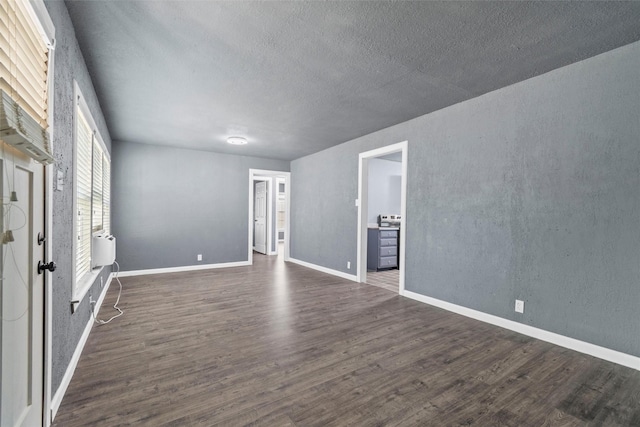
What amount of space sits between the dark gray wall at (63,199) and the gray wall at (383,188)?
17.4 ft

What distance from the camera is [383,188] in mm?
6785

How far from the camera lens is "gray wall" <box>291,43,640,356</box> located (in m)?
2.34

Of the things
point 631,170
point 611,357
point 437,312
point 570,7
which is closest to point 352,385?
point 437,312

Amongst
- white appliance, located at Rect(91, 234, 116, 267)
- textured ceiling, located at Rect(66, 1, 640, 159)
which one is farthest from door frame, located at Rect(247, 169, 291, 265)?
white appliance, located at Rect(91, 234, 116, 267)

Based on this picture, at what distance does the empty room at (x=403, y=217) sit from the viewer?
1.64 m

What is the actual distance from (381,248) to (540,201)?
3.40 metres

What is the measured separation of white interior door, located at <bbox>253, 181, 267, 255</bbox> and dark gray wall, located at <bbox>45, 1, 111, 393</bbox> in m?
5.83

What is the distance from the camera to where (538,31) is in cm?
211

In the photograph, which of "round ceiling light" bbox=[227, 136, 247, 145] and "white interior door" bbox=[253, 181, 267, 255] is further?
"white interior door" bbox=[253, 181, 267, 255]

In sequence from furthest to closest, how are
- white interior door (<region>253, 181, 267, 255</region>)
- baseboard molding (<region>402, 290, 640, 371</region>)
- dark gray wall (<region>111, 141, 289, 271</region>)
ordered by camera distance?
white interior door (<region>253, 181, 267, 255</region>), dark gray wall (<region>111, 141, 289, 271</region>), baseboard molding (<region>402, 290, 640, 371</region>)

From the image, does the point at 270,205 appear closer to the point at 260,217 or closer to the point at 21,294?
the point at 260,217

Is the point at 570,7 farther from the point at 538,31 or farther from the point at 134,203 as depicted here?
the point at 134,203

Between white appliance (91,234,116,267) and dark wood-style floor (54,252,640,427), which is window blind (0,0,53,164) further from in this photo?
white appliance (91,234,116,267)

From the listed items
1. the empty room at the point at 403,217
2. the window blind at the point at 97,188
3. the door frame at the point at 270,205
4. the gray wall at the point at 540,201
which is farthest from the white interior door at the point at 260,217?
the gray wall at the point at 540,201
